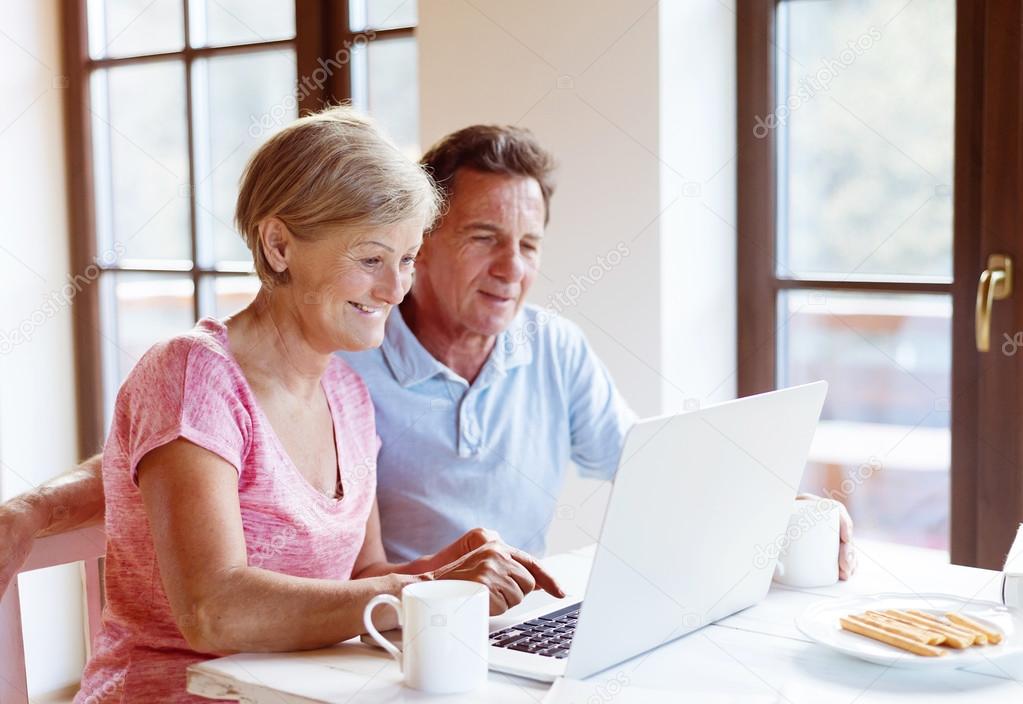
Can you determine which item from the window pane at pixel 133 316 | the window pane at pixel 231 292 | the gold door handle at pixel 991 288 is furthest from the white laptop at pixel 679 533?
the window pane at pixel 133 316

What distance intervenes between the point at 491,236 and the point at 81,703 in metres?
0.90

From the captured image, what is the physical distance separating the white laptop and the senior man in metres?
0.47

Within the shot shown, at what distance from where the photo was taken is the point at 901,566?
1.66 m

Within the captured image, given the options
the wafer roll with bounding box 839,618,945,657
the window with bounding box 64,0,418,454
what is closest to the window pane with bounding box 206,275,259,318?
the window with bounding box 64,0,418,454

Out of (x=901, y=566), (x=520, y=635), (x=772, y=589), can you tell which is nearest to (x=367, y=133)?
(x=520, y=635)

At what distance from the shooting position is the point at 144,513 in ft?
4.90

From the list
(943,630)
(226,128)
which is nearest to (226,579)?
(943,630)

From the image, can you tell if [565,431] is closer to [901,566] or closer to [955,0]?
[901,566]

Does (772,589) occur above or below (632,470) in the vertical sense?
below

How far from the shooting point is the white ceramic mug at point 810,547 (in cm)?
154

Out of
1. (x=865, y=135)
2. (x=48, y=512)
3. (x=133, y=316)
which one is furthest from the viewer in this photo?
(x=133, y=316)

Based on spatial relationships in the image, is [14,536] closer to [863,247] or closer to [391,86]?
[863,247]
